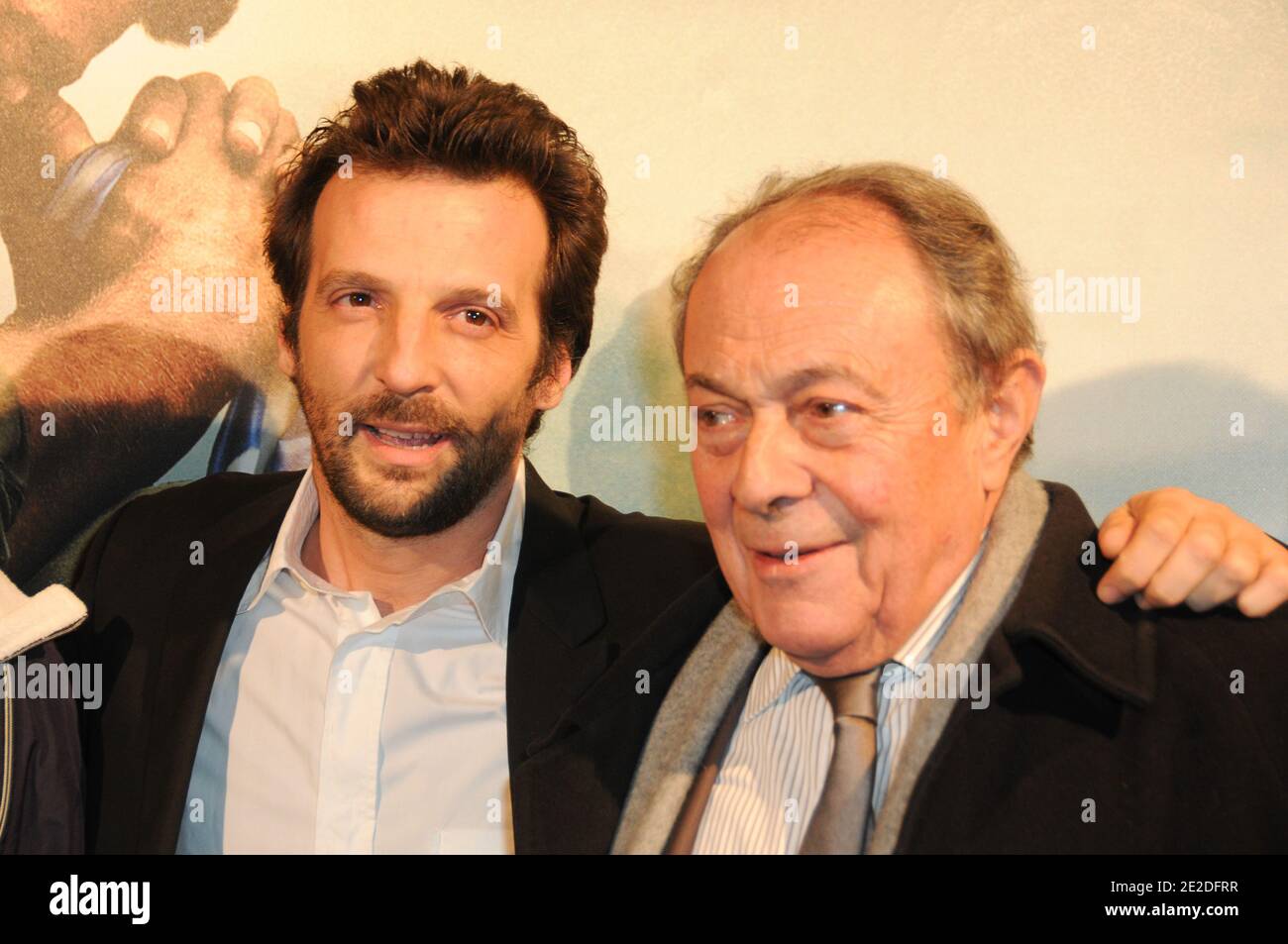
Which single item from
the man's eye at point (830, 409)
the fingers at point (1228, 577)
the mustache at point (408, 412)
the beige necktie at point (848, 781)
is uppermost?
the mustache at point (408, 412)

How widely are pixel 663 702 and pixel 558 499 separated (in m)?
0.49

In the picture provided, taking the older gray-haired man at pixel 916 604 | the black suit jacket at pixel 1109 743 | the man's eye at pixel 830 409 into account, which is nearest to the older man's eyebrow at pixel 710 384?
the older gray-haired man at pixel 916 604

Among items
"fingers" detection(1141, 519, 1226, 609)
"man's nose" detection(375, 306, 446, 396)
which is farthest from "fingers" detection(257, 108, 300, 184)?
"fingers" detection(1141, 519, 1226, 609)

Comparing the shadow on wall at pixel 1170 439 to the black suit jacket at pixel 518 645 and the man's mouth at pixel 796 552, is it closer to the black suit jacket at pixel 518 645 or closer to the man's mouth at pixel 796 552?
the black suit jacket at pixel 518 645

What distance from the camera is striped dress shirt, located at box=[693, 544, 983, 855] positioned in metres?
1.59

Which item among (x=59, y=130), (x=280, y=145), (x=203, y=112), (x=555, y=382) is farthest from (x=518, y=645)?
(x=59, y=130)

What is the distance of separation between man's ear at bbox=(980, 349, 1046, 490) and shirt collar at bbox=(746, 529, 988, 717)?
98mm

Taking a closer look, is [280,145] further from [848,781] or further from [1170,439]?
[1170,439]

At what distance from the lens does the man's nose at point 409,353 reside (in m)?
1.90

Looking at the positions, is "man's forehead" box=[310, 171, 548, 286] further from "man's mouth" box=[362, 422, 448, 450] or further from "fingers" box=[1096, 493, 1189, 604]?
"fingers" box=[1096, 493, 1189, 604]

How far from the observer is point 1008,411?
5.33ft

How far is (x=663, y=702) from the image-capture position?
5.88 ft

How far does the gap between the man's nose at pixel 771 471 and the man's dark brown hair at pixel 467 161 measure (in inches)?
24.8

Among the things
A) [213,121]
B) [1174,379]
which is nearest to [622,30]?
[213,121]
